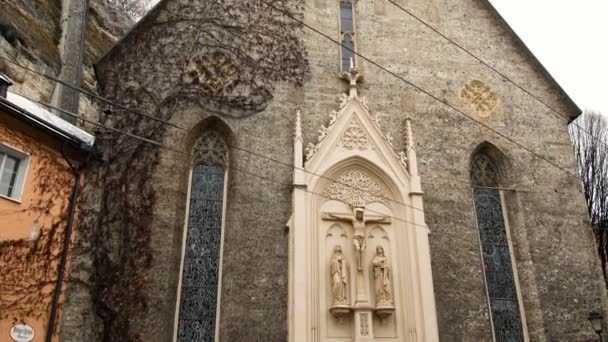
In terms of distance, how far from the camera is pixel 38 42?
52.6 ft

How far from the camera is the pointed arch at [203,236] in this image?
10.4 m

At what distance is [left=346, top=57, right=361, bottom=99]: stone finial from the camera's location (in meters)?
12.7

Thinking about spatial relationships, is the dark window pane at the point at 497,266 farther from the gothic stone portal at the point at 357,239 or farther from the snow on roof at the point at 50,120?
the snow on roof at the point at 50,120

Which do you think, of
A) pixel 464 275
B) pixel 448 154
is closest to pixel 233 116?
pixel 448 154

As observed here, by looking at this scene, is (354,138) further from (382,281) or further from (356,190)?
(382,281)

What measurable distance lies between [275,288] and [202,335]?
1712 mm

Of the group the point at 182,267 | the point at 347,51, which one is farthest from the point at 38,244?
the point at 347,51

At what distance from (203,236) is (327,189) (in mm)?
2989

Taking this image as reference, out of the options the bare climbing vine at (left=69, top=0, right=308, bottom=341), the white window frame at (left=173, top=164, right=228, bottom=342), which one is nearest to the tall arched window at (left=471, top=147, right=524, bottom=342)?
the bare climbing vine at (left=69, top=0, right=308, bottom=341)

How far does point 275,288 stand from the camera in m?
10.6

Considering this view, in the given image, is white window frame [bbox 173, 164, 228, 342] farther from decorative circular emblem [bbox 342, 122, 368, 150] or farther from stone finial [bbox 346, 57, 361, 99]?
stone finial [bbox 346, 57, 361, 99]

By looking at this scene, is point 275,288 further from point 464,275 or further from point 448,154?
point 448,154

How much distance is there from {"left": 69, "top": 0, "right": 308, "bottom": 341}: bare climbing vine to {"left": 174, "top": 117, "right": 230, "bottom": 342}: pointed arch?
→ 2.44ft

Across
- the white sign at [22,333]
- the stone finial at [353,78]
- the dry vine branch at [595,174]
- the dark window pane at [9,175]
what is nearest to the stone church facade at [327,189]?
the stone finial at [353,78]
